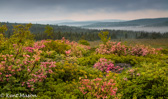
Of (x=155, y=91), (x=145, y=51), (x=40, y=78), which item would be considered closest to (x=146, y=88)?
(x=155, y=91)

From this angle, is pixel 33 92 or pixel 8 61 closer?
pixel 33 92

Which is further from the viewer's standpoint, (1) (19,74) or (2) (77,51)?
(2) (77,51)

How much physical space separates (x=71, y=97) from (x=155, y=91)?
8.89 feet

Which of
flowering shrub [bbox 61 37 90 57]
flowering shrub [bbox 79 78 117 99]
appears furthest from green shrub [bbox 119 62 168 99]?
flowering shrub [bbox 61 37 90 57]

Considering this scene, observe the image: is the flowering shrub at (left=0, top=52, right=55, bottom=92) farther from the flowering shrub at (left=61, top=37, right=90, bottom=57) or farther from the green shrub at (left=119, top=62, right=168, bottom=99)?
the flowering shrub at (left=61, top=37, right=90, bottom=57)

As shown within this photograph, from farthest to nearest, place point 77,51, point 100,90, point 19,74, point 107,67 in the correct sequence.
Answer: point 77,51
point 107,67
point 19,74
point 100,90

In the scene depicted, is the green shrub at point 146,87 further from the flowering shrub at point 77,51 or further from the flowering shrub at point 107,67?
the flowering shrub at point 77,51

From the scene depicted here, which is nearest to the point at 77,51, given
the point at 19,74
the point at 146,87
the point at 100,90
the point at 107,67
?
the point at 107,67

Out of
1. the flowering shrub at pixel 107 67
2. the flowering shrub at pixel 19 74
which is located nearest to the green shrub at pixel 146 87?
the flowering shrub at pixel 19 74

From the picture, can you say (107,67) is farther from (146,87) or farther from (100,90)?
(100,90)

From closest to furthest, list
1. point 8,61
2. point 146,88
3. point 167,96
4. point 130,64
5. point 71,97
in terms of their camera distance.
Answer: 1. point 167,96
2. point 71,97
3. point 146,88
4. point 8,61
5. point 130,64

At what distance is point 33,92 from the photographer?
471 cm

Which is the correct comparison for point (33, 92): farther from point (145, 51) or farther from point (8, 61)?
point (145, 51)

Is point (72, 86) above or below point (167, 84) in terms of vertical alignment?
below
